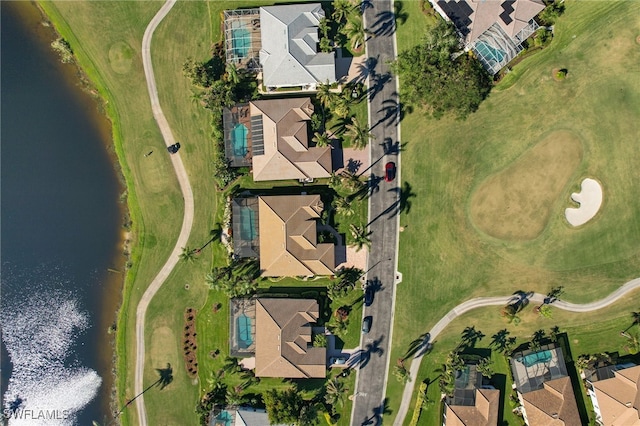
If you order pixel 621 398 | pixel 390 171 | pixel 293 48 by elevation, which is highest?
pixel 293 48

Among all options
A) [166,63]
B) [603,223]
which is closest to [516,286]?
[603,223]

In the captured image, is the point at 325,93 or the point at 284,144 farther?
the point at 284,144

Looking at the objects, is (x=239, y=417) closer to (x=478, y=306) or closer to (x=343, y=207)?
(x=343, y=207)

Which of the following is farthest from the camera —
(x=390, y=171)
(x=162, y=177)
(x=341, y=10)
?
(x=162, y=177)

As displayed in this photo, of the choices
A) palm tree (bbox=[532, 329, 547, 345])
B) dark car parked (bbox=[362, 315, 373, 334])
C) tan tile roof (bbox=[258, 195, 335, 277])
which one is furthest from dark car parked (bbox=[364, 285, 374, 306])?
palm tree (bbox=[532, 329, 547, 345])

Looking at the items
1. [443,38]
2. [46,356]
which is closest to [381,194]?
[443,38]

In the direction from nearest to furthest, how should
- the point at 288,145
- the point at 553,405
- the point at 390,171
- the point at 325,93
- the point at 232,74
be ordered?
the point at 553,405
the point at 325,93
the point at 288,145
the point at 232,74
the point at 390,171

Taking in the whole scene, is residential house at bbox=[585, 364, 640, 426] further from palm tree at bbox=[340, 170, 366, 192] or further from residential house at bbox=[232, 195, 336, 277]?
palm tree at bbox=[340, 170, 366, 192]
